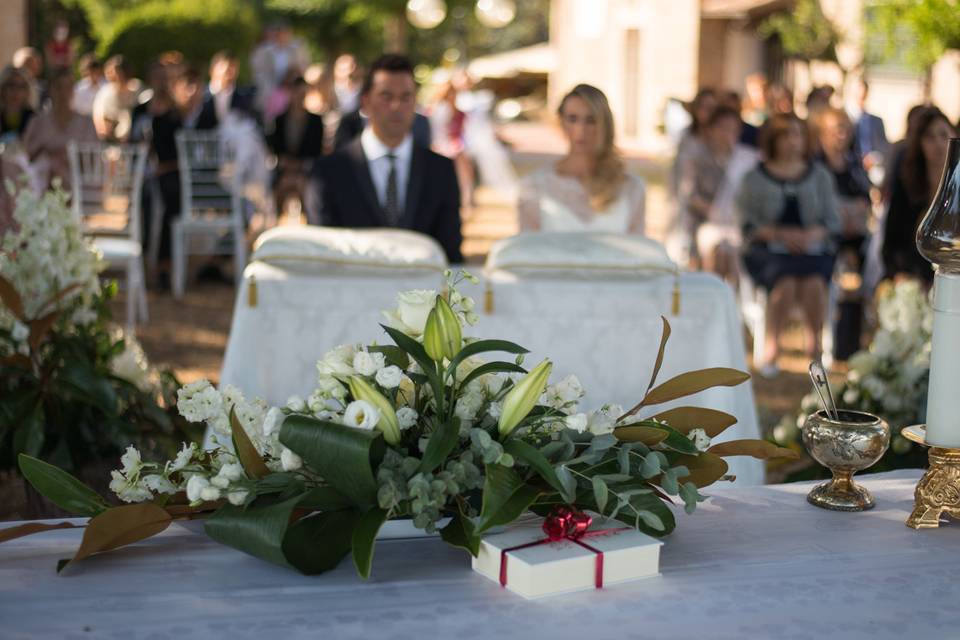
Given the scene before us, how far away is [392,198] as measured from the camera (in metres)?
5.42

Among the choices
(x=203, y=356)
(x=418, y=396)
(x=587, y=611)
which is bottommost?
(x=203, y=356)

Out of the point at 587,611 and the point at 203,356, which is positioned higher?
the point at 587,611

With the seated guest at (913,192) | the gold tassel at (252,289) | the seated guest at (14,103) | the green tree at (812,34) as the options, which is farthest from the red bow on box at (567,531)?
the green tree at (812,34)

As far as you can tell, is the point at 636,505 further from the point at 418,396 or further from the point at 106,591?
the point at 106,591

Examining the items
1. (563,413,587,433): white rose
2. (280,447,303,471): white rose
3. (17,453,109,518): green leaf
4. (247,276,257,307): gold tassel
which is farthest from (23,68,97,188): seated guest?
(563,413,587,433): white rose

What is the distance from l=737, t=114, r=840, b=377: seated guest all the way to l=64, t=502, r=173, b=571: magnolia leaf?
20.9 feet

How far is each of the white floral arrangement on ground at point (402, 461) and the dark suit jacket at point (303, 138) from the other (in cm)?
1011

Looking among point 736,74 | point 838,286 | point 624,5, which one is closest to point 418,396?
point 838,286

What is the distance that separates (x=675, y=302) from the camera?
4262 mm

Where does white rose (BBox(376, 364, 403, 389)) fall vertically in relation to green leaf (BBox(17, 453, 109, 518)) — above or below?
above

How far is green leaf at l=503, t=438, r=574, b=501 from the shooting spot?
5.97 feet

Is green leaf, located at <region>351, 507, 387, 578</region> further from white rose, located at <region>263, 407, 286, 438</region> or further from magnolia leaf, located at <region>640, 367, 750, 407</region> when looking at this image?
magnolia leaf, located at <region>640, 367, 750, 407</region>

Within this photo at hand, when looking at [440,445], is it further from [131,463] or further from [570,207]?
[570,207]

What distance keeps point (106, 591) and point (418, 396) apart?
0.50 m
